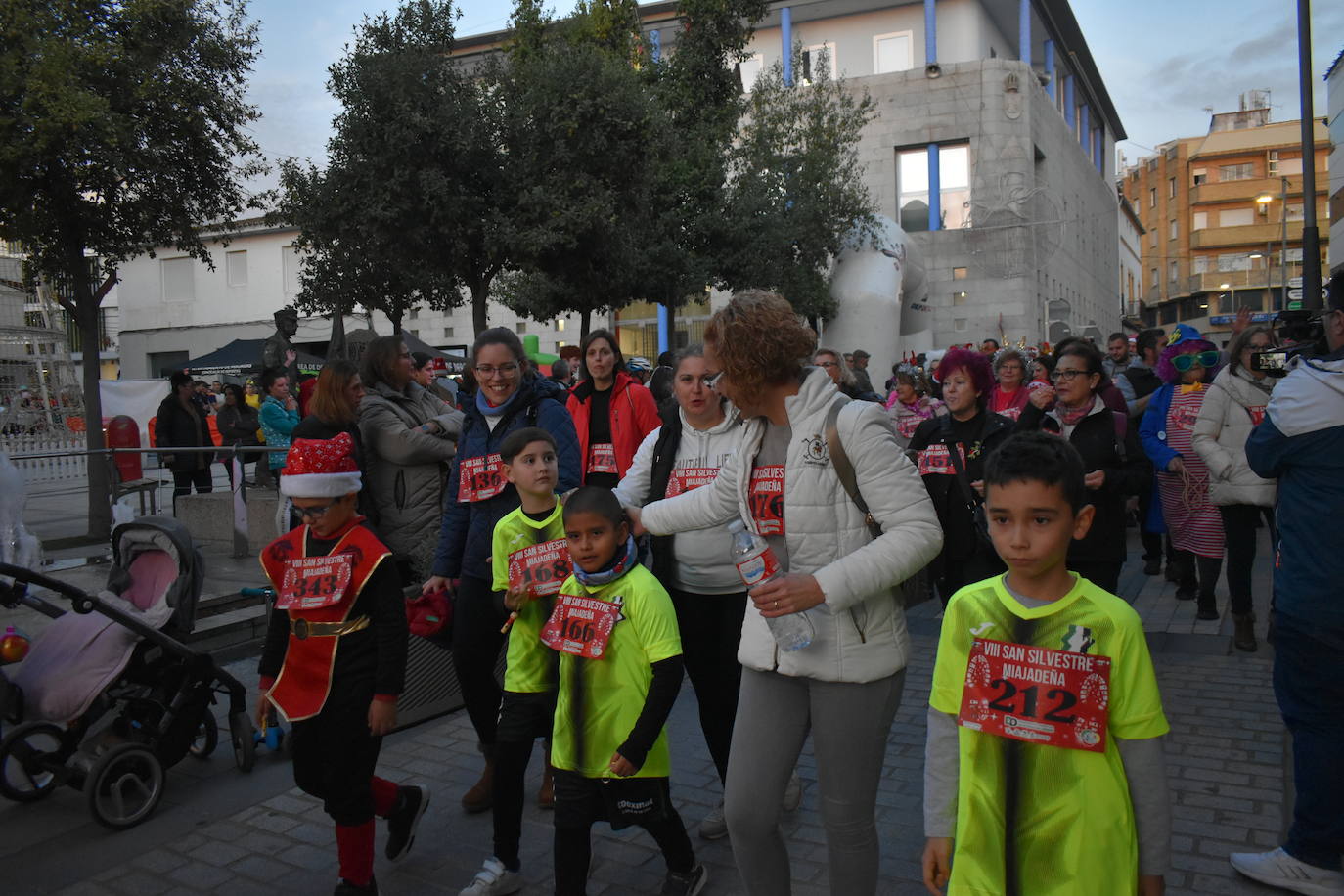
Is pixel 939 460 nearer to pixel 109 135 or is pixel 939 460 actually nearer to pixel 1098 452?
pixel 1098 452

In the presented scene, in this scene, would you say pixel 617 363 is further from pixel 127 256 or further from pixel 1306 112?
pixel 1306 112

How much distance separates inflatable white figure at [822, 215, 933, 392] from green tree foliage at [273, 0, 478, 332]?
63.4 feet

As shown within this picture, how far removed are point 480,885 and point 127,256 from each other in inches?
395

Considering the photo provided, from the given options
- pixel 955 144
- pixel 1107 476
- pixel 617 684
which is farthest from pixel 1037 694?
pixel 955 144

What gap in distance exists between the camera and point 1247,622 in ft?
21.3

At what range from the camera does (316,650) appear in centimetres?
344

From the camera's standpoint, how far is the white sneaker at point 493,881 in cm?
344

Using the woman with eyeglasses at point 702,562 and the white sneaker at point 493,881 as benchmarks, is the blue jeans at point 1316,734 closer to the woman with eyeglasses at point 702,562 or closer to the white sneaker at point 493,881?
the woman with eyeglasses at point 702,562

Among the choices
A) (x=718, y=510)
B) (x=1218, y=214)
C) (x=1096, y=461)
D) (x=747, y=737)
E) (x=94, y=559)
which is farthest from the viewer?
(x=1218, y=214)

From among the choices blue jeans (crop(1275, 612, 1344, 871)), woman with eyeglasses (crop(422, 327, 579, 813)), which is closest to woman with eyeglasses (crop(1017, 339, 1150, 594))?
blue jeans (crop(1275, 612, 1344, 871))

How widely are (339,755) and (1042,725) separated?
7.47ft

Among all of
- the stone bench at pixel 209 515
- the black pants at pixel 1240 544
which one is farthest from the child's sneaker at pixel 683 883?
the stone bench at pixel 209 515

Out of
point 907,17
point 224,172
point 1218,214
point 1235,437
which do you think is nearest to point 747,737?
point 1235,437

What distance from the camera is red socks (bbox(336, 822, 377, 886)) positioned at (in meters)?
3.35
